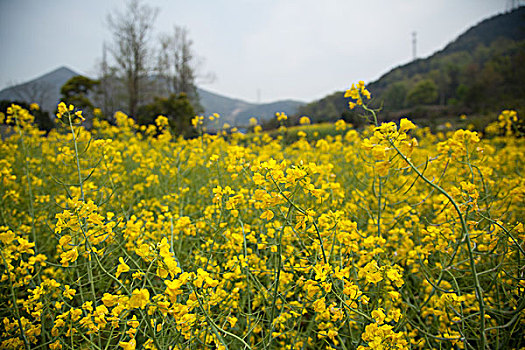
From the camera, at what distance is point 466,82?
30375 mm

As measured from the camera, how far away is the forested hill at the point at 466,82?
57.8 ft

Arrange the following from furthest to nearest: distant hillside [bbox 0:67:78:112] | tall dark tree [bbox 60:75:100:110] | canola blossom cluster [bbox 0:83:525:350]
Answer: tall dark tree [bbox 60:75:100:110] → distant hillside [bbox 0:67:78:112] → canola blossom cluster [bbox 0:83:525:350]

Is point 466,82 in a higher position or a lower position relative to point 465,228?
higher

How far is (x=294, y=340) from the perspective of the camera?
1463 millimetres

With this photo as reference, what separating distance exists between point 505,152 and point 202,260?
18.3 ft

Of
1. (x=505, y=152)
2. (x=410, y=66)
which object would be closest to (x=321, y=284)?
(x=505, y=152)

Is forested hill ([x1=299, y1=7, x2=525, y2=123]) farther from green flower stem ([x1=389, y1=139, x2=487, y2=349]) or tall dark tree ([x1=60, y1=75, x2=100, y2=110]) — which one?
tall dark tree ([x1=60, y1=75, x2=100, y2=110])

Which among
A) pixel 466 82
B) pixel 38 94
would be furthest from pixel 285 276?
pixel 466 82

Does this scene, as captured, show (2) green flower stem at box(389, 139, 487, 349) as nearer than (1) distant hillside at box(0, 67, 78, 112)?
Yes

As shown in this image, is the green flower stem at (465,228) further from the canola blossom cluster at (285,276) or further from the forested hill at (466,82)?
the forested hill at (466,82)

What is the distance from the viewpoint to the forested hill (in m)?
17.6

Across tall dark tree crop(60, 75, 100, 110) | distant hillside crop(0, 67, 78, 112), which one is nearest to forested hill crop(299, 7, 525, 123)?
tall dark tree crop(60, 75, 100, 110)

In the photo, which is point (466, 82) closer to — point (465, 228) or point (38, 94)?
point (465, 228)

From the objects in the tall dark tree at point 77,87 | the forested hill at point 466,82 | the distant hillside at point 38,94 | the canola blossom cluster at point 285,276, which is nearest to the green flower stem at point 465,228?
the canola blossom cluster at point 285,276
